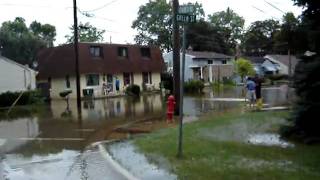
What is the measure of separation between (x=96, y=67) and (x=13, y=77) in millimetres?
9855

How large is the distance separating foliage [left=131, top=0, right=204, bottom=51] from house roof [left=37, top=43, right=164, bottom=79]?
3343 cm

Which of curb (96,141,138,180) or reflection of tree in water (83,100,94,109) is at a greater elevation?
reflection of tree in water (83,100,94,109)

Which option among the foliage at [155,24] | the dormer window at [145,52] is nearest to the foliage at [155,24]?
the foliage at [155,24]

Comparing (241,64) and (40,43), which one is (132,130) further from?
(40,43)

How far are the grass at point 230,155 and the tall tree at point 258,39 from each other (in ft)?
318

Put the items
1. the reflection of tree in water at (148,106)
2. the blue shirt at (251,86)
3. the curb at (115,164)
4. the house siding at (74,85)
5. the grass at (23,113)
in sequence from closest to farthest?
1. the curb at (115,164)
2. the blue shirt at (251,86)
3. the reflection of tree in water at (148,106)
4. the grass at (23,113)
5. the house siding at (74,85)

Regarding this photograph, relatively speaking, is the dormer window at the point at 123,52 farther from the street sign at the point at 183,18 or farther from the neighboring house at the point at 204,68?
the street sign at the point at 183,18

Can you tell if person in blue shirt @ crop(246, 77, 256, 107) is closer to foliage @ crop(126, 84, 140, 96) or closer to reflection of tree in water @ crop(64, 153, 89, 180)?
reflection of tree in water @ crop(64, 153, 89, 180)

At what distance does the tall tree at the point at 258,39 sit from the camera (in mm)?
112875

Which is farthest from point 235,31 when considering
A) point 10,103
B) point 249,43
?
point 10,103

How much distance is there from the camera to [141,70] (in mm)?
60062

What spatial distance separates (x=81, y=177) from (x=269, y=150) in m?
4.74

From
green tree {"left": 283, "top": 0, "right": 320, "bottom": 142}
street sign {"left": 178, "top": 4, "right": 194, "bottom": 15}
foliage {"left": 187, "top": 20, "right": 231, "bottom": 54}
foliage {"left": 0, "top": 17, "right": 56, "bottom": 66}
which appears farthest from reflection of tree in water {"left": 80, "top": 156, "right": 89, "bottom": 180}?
foliage {"left": 187, "top": 20, "right": 231, "bottom": 54}

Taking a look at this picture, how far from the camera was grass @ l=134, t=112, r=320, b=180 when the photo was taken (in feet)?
33.9
